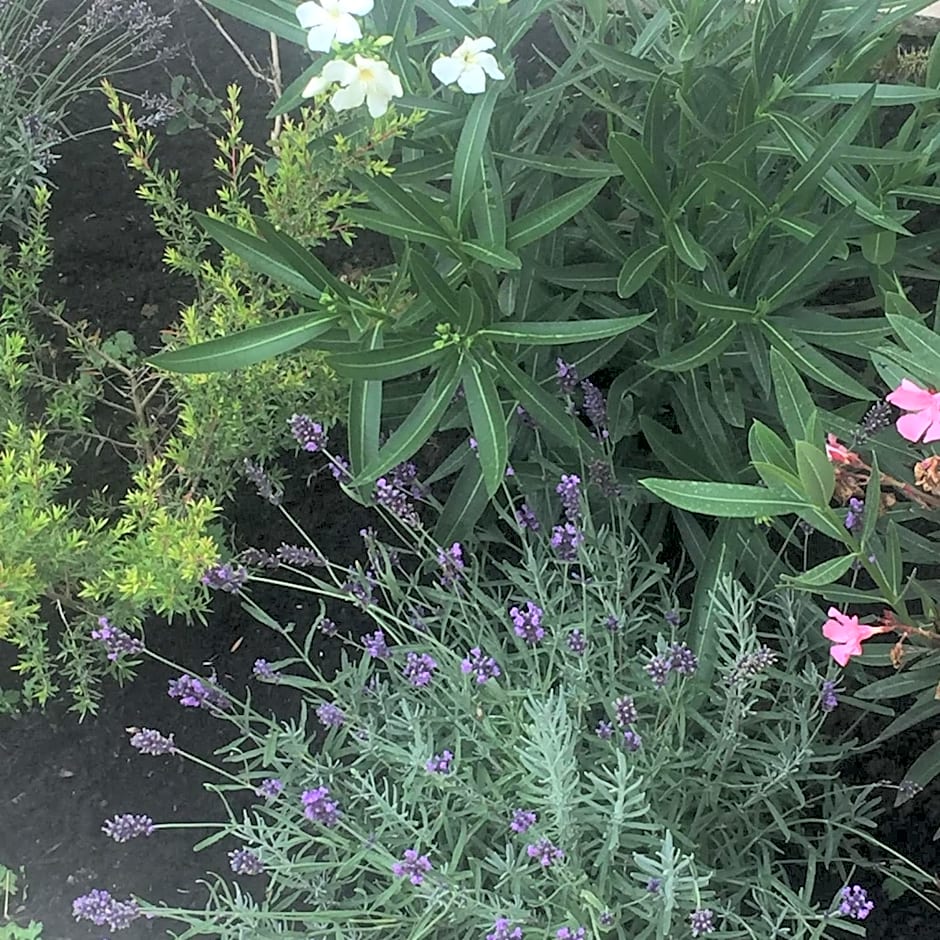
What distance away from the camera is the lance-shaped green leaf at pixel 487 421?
106 centimetres

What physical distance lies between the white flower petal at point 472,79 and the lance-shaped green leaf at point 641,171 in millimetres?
160

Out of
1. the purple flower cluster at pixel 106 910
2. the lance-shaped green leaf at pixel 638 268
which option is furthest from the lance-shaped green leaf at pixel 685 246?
the purple flower cluster at pixel 106 910

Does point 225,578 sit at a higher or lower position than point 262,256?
lower

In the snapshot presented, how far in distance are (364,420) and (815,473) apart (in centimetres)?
49

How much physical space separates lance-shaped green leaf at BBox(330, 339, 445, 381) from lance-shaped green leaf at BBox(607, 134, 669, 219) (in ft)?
0.93

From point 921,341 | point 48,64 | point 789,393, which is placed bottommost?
point 789,393

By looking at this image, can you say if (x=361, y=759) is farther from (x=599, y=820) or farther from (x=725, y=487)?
(x=725, y=487)

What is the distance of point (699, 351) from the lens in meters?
1.19

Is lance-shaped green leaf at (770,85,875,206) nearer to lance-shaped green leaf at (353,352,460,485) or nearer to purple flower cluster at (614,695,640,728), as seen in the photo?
lance-shaped green leaf at (353,352,460,485)

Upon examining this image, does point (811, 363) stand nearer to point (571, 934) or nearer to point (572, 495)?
point (572, 495)

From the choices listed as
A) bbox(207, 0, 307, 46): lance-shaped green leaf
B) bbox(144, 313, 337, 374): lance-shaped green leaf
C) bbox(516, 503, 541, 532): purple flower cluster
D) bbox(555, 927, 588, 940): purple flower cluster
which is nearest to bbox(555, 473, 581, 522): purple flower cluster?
bbox(516, 503, 541, 532): purple flower cluster

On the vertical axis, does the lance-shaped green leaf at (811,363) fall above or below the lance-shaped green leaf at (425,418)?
below

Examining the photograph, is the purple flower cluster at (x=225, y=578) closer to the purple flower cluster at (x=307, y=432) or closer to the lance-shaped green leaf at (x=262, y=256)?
the purple flower cluster at (x=307, y=432)

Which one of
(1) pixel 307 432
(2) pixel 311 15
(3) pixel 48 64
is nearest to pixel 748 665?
(1) pixel 307 432
